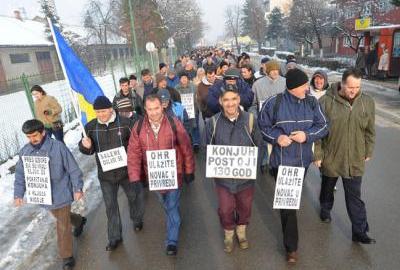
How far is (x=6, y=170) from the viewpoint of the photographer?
320 inches

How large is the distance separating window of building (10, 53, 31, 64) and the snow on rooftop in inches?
44.7

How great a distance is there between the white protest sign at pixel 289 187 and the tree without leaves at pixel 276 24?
217 ft

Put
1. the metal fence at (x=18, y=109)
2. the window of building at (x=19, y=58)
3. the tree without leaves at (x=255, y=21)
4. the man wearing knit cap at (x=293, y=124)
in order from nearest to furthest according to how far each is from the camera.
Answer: the man wearing knit cap at (x=293, y=124)
the metal fence at (x=18, y=109)
the window of building at (x=19, y=58)
the tree without leaves at (x=255, y=21)

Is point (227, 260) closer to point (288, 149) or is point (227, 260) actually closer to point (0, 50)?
point (288, 149)

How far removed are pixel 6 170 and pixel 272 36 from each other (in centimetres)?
6565

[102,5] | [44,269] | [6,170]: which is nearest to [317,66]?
[102,5]

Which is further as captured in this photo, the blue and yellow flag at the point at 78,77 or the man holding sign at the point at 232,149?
the blue and yellow flag at the point at 78,77

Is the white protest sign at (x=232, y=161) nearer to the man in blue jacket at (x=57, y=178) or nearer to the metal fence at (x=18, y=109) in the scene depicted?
the man in blue jacket at (x=57, y=178)

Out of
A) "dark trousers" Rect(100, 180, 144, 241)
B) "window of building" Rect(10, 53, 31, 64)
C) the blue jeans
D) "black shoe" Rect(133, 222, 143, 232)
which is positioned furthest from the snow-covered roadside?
"window of building" Rect(10, 53, 31, 64)

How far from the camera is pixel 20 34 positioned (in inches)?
1531

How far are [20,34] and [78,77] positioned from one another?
131 feet

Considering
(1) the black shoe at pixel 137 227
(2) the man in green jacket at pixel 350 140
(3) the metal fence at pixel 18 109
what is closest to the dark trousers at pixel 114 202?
(1) the black shoe at pixel 137 227

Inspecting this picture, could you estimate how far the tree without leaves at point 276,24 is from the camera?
65312 millimetres

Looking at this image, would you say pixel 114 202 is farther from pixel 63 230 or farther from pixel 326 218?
pixel 326 218
